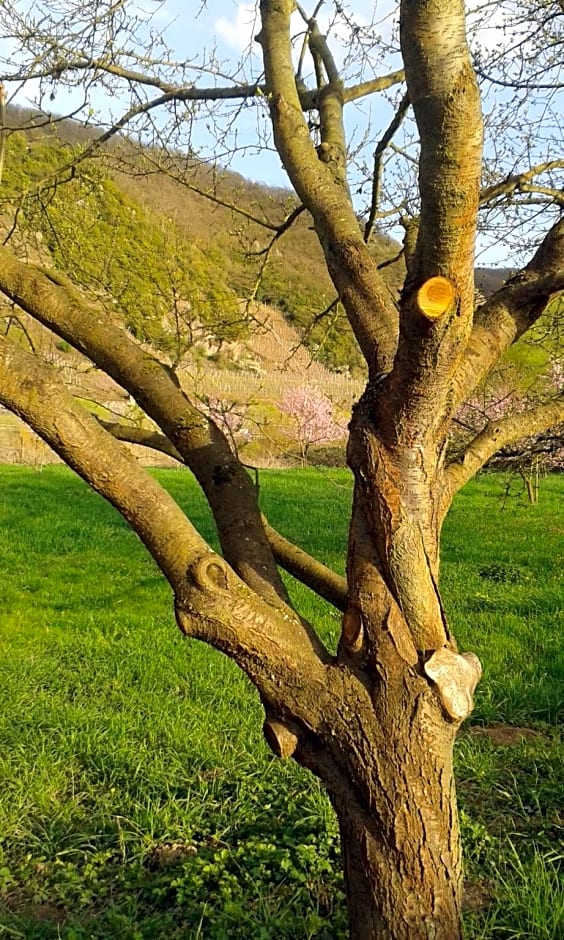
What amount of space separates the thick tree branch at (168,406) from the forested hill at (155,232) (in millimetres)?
609

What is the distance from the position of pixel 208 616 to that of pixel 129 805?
189 centimetres

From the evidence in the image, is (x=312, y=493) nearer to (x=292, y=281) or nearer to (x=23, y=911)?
(x=292, y=281)

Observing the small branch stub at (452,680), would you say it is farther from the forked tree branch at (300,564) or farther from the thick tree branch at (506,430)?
the thick tree branch at (506,430)

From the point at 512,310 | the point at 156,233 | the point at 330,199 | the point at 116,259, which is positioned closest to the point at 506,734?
the point at 512,310

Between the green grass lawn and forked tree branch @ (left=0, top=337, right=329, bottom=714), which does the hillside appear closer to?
forked tree branch @ (left=0, top=337, right=329, bottom=714)

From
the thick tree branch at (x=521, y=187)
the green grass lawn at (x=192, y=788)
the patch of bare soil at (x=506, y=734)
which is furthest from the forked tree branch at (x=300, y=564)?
the patch of bare soil at (x=506, y=734)

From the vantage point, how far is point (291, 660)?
159 centimetres

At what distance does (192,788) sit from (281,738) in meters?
1.75

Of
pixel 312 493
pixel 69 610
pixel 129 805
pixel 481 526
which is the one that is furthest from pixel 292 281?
pixel 312 493

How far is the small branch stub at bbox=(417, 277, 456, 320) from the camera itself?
118 cm

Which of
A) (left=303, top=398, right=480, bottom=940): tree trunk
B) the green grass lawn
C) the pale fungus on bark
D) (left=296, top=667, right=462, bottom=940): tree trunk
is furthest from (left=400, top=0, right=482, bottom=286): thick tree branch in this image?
the green grass lawn

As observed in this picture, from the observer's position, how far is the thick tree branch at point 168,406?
1.84 meters

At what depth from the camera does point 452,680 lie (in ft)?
5.05

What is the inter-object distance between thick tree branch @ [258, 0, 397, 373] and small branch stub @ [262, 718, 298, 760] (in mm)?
884
